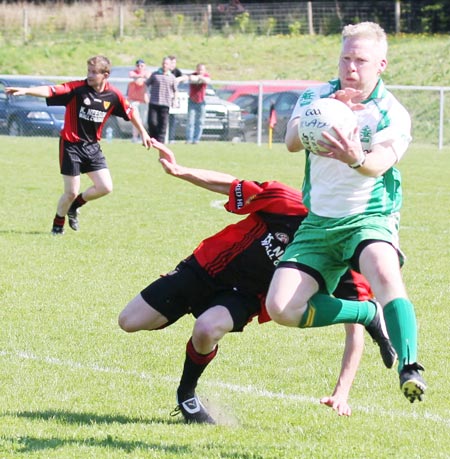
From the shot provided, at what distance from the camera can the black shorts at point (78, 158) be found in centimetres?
1113

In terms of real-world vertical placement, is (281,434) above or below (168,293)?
below

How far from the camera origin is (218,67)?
3581 centimetres

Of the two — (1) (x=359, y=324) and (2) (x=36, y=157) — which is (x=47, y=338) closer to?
(1) (x=359, y=324)

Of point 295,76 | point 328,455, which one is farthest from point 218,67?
point 328,455

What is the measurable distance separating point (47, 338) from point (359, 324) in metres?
2.53

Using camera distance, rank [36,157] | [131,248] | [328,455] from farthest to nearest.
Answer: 1. [36,157]
2. [131,248]
3. [328,455]

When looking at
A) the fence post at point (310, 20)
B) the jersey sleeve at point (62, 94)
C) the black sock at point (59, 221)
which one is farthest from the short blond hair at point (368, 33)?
the fence post at point (310, 20)

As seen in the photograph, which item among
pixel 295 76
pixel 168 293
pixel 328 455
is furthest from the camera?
pixel 295 76

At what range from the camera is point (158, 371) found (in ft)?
19.7

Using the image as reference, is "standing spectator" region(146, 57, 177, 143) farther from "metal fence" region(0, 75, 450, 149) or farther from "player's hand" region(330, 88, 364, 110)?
"player's hand" region(330, 88, 364, 110)

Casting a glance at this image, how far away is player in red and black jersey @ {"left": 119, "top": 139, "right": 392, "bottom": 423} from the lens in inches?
198

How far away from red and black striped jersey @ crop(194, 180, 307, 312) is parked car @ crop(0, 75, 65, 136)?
18901 millimetres

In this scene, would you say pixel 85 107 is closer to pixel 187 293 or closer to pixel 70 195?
pixel 70 195

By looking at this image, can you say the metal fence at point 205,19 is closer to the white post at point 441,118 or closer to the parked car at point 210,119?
the parked car at point 210,119
